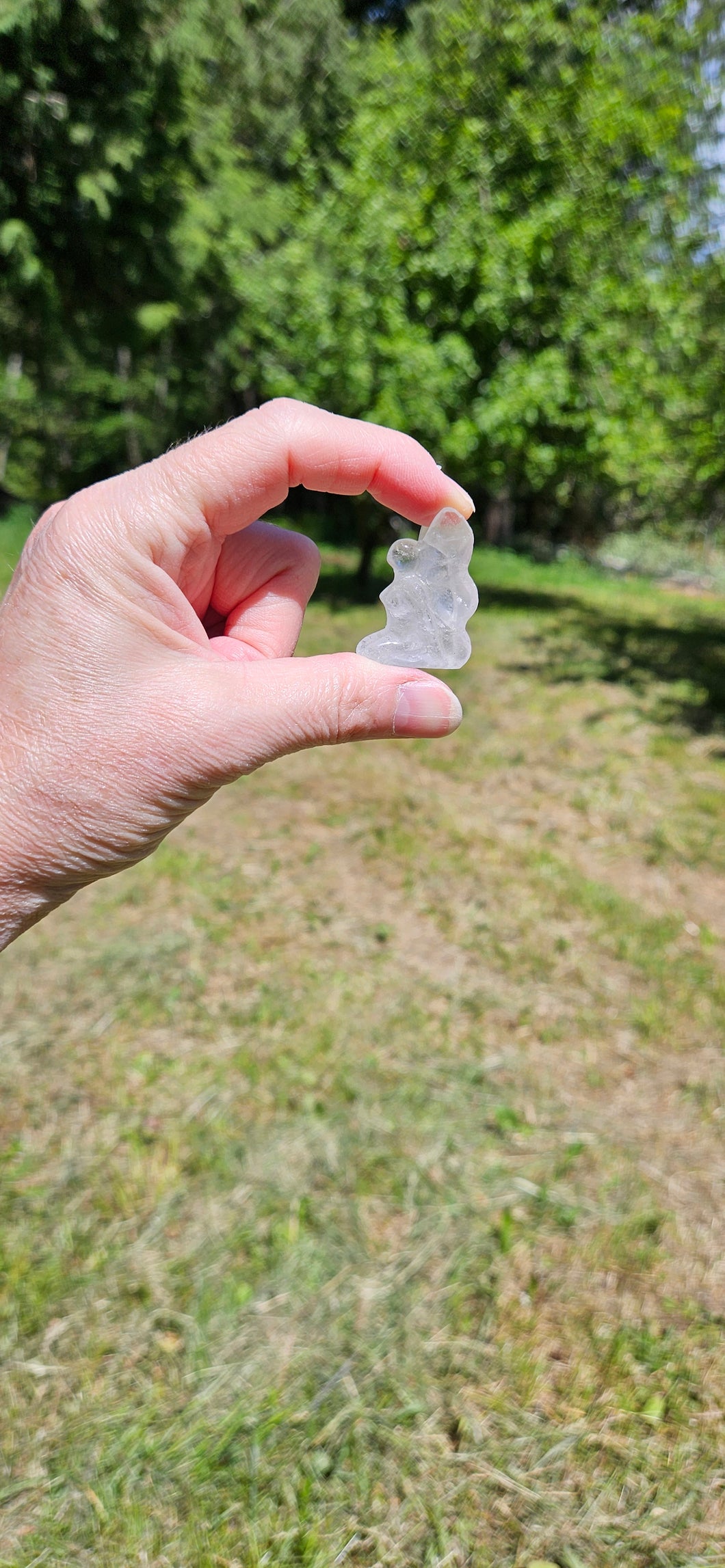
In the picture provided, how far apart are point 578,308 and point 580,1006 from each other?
1037 centimetres

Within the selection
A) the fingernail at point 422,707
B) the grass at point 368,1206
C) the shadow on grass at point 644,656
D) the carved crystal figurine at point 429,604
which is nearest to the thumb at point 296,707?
the fingernail at point 422,707

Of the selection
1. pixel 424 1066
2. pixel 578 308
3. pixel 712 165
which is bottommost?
pixel 424 1066

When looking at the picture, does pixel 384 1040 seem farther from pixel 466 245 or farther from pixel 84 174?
pixel 466 245

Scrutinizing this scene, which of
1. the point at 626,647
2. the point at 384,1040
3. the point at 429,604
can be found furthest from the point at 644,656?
the point at 429,604

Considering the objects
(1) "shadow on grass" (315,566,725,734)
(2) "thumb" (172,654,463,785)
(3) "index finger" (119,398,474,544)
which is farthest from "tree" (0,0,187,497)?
(2) "thumb" (172,654,463,785)

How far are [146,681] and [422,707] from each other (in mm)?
511

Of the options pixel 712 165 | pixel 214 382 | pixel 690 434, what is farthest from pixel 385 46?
pixel 690 434

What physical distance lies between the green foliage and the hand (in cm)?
738

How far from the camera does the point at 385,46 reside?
13.2m

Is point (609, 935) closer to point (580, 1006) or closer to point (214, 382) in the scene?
point (580, 1006)

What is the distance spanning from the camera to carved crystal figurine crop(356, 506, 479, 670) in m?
2.01

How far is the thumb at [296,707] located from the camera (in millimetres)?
1626

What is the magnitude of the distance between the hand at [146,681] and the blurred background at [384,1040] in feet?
4.51

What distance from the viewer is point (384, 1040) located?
11.4 feet
